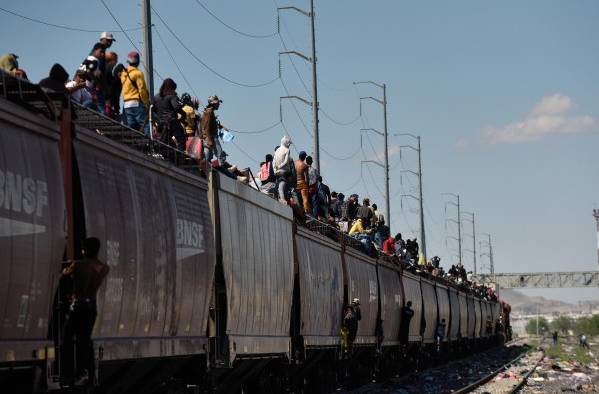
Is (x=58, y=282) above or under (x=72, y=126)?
under

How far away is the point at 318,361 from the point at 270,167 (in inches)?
184

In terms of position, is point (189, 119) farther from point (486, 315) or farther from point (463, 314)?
point (486, 315)

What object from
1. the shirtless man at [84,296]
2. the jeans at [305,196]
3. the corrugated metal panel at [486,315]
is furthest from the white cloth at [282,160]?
the corrugated metal panel at [486,315]

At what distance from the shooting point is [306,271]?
2047cm

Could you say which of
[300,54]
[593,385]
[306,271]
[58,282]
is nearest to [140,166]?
[58,282]

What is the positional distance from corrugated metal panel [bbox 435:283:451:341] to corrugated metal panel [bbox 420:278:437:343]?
1117 millimetres

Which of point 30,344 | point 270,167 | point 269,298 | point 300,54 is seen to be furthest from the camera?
point 300,54

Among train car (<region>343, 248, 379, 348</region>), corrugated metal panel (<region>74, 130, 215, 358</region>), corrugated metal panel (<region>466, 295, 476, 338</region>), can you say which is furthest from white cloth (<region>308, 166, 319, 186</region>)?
corrugated metal panel (<region>466, 295, 476, 338</region>)

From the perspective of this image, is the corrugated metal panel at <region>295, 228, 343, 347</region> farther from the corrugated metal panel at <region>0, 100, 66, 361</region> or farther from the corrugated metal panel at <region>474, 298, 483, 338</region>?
the corrugated metal panel at <region>474, 298, 483, 338</region>

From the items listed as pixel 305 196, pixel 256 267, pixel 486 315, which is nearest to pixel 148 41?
pixel 256 267

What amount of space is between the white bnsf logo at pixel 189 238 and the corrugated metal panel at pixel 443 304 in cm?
3138

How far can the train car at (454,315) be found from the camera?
49.2 metres

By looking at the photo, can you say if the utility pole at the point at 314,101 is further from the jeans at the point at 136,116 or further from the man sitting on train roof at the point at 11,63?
the man sitting on train roof at the point at 11,63

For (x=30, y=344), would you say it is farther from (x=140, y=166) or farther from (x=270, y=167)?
(x=270, y=167)
